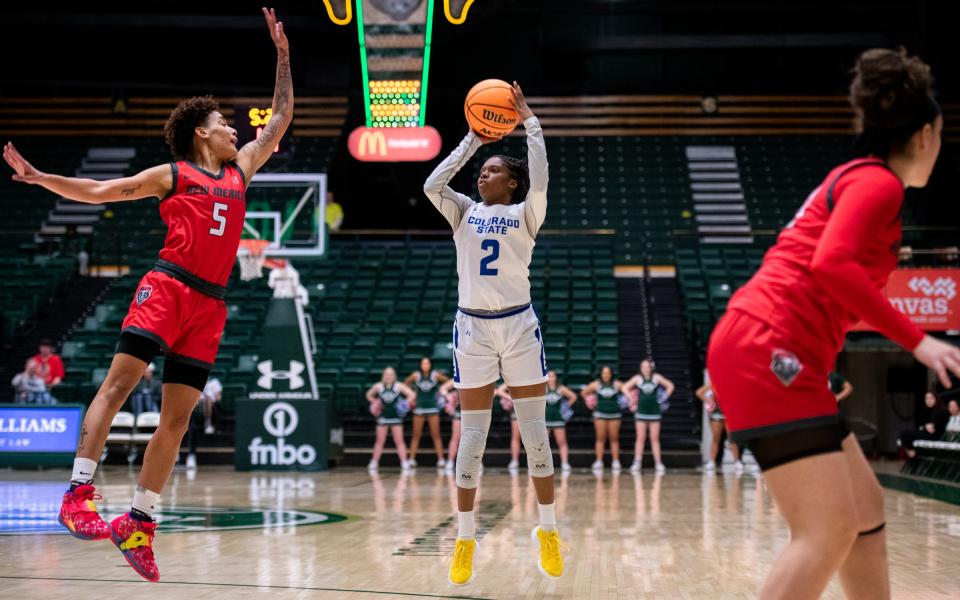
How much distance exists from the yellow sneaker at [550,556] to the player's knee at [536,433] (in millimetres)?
296

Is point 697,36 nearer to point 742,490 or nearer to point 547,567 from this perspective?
point 742,490

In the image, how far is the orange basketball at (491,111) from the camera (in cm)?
532

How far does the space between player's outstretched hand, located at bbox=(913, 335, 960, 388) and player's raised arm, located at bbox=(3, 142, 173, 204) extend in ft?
9.67

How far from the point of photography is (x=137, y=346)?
165 inches

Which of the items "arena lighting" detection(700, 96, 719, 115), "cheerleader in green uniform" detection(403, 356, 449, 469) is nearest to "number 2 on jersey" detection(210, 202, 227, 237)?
"cheerleader in green uniform" detection(403, 356, 449, 469)

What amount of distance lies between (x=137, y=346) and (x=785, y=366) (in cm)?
275

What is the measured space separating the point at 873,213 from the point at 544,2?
21.9 m

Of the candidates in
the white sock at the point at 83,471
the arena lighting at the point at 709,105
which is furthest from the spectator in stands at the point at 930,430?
the arena lighting at the point at 709,105

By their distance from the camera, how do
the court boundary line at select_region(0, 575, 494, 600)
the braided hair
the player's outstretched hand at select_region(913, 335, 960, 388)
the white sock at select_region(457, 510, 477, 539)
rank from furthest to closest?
the braided hair, the white sock at select_region(457, 510, 477, 539), the court boundary line at select_region(0, 575, 494, 600), the player's outstretched hand at select_region(913, 335, 960, 388)

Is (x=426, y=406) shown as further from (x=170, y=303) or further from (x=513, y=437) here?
(x=170, y=303)

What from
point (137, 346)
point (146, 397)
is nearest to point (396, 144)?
point (146, 397)

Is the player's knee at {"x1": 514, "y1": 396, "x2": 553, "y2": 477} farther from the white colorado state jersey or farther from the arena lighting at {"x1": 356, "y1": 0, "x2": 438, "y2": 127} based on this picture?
the arena lighting at {"x1": 356, "y1": 0, "x2": 438, "y2": 127}

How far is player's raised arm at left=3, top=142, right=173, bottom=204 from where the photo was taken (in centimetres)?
398

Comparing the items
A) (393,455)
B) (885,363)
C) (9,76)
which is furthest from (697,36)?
(9,76)
